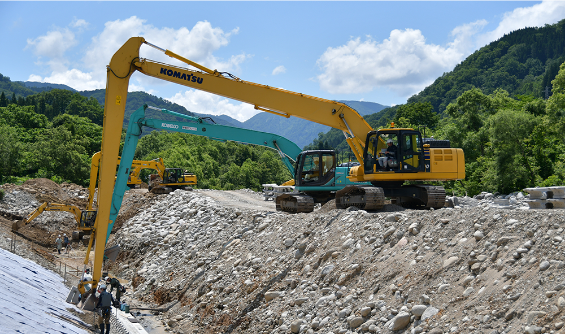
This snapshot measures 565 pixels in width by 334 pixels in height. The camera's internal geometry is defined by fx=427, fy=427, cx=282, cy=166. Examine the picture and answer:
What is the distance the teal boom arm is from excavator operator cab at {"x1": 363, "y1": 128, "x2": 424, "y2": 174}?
5.32 m

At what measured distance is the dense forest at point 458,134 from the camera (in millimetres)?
34594

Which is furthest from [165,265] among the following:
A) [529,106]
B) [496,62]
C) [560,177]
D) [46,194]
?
[496,62]

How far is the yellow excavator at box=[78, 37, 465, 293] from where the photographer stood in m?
11.7

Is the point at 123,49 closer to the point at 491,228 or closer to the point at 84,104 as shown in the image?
the point at 491,228

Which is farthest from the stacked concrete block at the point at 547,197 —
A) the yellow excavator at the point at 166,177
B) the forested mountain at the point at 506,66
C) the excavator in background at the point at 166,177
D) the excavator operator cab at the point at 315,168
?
the forested mountain at the point at 506,66

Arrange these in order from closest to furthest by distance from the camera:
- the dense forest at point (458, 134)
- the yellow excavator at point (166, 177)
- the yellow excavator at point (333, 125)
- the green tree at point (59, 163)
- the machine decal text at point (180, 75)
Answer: the yellow excavator at point (333, 125)
the machine decal text at point (180, 75)
the dense forest at point (458, 134)
the yellow excavator at point (166, 177)
the green tree at point (59, 163)

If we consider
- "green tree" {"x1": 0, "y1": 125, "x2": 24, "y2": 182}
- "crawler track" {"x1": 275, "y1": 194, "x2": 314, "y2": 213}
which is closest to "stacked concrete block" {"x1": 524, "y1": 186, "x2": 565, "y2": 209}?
"crawler track" {"x1": 275, "y1": 194, "x2": 314, "y2": 213}

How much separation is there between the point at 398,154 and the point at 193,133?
8.63 meters

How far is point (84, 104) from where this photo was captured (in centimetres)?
13400

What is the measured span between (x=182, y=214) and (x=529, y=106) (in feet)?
128

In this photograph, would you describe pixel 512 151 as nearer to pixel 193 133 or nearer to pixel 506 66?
pixel 193 133

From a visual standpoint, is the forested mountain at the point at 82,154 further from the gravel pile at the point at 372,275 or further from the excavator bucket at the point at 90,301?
the excavator bucket at the point at 90,301

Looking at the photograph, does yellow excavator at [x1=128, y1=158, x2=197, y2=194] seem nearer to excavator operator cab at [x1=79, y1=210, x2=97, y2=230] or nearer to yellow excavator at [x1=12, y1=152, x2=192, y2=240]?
yellow excavator at [x1=12, y1=152, x2=192, y2=240]

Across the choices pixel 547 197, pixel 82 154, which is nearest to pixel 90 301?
pixel 547 197
